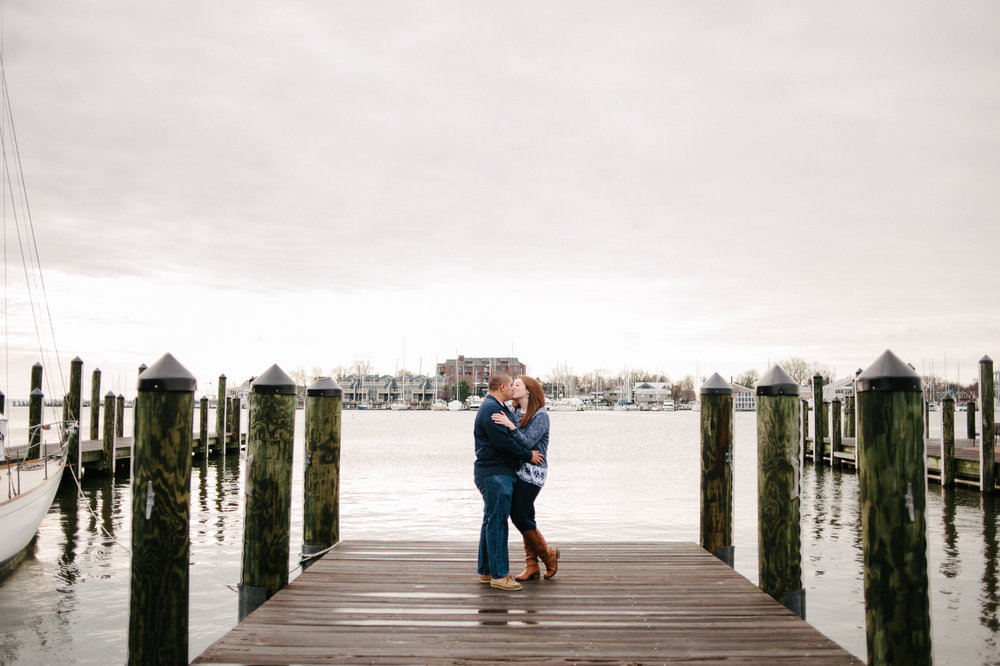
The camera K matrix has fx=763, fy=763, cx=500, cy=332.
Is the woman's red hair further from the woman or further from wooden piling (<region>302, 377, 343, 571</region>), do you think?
wooden piling (<region>302, 377, 343, 571</region>)

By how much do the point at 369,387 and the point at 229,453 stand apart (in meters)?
158

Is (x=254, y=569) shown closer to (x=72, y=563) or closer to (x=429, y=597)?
(x=429, y=597)

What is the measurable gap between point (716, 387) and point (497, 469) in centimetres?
281

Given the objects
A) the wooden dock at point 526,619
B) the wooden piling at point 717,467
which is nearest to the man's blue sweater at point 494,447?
the wooden dock at point 526,619

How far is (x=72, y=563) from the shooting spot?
13.4m

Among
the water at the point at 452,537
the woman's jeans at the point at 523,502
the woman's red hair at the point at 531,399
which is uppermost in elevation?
the woman's red hair at the point at 531,399

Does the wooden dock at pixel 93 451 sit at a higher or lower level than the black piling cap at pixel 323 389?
lower

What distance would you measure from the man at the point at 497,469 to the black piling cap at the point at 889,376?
10.0ft

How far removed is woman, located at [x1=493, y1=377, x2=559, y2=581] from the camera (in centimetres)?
694

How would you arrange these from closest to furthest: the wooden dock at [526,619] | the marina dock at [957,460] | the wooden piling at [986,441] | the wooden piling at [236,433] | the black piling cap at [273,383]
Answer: the wooden dock at [526,619] → the black piling cap at [273,383] → the wooden piling at [986,441] → the marina dock at [957,460] → the wooden piling at [236,433]

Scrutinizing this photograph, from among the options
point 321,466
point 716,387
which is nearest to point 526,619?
point 321,466

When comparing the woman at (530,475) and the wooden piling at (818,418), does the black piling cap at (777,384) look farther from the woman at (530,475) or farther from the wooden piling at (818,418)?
the wooden piling at (818,418)

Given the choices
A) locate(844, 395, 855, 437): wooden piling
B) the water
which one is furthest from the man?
locate(844, 395, 855, 437): wooden piling

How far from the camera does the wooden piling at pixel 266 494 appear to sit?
671cm
